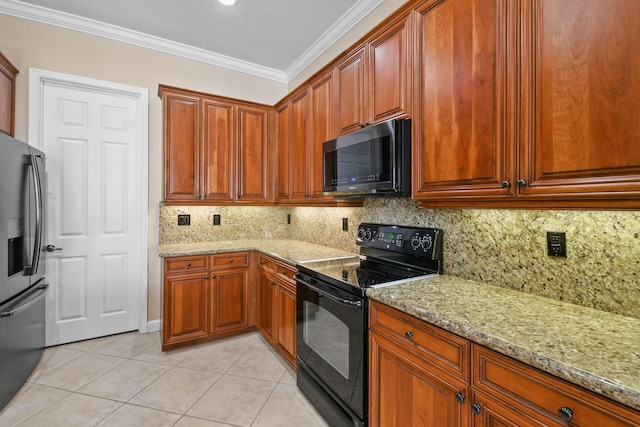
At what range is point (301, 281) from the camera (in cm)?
211

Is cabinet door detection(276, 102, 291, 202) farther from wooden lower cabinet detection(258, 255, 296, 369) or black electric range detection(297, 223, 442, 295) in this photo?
black electric range detection(297, 223, 442, 295)

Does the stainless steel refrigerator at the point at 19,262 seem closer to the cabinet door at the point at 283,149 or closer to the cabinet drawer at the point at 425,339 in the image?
the cabinet door at the point at 283,149

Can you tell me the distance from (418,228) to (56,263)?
3264 mm

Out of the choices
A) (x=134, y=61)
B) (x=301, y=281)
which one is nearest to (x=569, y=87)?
(x=301, y=281)

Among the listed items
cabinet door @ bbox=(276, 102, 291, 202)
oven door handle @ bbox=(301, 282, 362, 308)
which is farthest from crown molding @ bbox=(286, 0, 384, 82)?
oven door handle @ bbox=(301, 282, 362, 308)

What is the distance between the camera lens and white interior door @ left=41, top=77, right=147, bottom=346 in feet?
9.37

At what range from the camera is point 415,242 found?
193 cm

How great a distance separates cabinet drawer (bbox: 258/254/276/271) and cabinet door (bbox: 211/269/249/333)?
0.21m

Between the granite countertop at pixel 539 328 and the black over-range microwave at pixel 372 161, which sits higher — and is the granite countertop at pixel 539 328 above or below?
below

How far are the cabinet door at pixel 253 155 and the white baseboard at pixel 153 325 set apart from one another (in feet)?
5.14

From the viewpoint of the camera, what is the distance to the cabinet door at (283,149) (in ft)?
10.2

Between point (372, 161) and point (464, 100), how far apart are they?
0.62 m

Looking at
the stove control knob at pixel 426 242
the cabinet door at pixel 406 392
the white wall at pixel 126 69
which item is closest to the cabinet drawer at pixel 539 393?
the cabinet door at pixel 406 392

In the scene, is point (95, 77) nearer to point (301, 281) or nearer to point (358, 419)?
point (301, 281)
